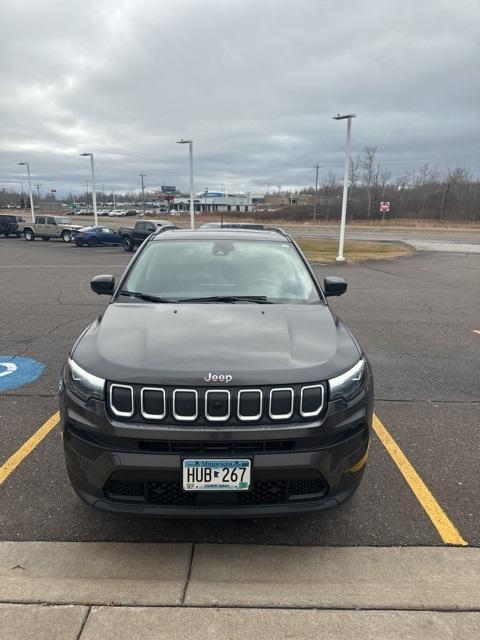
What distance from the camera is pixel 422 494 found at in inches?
128

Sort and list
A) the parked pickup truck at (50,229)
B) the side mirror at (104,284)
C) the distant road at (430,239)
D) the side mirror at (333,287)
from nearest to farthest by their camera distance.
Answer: the side mirror at (104,284) → the side mirror at (333,287) → the distant road at (430,239) → the parked pickup truck at (50,229)

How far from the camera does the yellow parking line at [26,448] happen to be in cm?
348

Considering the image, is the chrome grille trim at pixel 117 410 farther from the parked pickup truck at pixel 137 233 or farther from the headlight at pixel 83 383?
the parked pickup truck at pixel 137 233

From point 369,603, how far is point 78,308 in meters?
8.45

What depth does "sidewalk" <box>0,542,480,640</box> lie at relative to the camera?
2.19 meters

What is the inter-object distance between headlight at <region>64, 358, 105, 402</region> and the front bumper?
1.9 inches

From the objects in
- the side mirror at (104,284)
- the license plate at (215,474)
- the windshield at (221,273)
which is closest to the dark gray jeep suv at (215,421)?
the license plate at (215,474)

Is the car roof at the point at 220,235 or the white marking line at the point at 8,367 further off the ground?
the car roof at the point at 220,235

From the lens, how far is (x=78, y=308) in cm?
966

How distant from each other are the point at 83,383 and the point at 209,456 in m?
0.80

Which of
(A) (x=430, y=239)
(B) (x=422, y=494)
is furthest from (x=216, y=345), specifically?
(A) (x=430, y=239)

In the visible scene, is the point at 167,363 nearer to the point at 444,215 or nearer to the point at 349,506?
the point at 349,506

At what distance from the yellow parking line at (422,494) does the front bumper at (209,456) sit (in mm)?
823

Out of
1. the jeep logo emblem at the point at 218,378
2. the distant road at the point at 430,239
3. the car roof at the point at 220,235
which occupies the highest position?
the car roof at the point at 220,235
